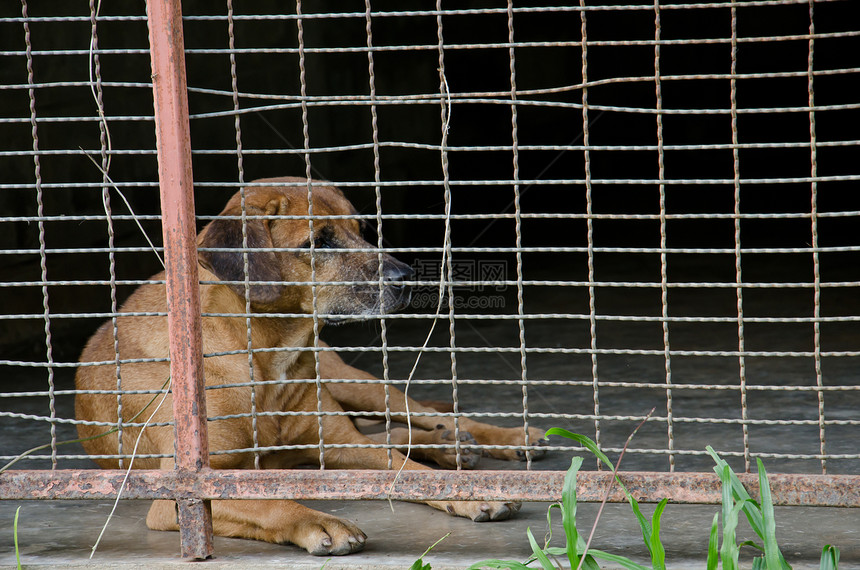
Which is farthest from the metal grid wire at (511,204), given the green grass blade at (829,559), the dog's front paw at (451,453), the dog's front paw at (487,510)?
the dog's front paw at (487,510)

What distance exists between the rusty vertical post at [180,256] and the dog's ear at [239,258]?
1.91ft

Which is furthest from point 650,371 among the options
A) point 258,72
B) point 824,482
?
point 258,72

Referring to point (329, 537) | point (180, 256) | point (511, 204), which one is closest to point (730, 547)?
point (329, 537)

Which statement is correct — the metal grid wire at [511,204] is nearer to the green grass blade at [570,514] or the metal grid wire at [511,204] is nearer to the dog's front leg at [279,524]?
the green grass blade at [570,514]

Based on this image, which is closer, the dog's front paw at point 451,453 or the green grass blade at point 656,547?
the green grass blade at point 656,547

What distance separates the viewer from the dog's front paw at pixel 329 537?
9.20 feet

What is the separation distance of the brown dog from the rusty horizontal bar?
0.82ft

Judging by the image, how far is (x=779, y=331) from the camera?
6.09 metres

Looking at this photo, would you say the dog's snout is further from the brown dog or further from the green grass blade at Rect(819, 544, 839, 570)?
the green grass blade at Rect(819, 544, 839, 570)

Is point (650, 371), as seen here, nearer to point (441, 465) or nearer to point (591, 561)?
point (441, 465)

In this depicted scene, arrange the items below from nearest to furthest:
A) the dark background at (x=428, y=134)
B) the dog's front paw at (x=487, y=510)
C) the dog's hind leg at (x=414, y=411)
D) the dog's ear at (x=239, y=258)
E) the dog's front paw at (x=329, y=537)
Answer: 1. the dog's front paw at (x=329, y=537)
2. the dog's front paw at (x=487, y=510)
3. the dog's ear at (x=239, y=258)
4. the dog's hind leg at (x=414, y=411)
5. the dark background at (x=428, y=134)

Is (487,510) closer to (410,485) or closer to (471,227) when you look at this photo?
(410,485)

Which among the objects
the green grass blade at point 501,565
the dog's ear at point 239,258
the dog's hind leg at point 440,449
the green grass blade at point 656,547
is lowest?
the dog's hind leg at point 440,449

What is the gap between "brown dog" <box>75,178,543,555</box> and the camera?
3088mm
